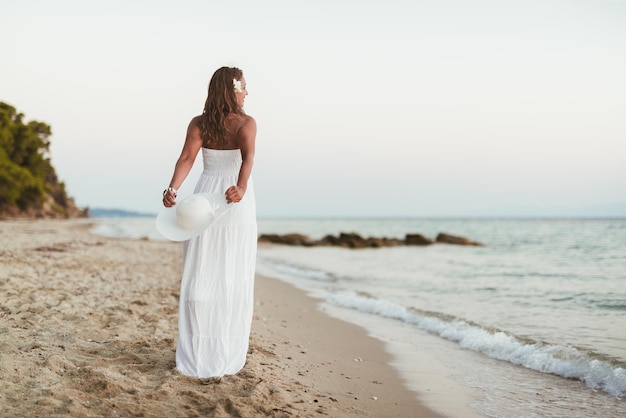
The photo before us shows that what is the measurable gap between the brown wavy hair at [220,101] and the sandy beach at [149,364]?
193 cm

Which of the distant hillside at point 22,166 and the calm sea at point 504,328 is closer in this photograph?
the calm sea at point 504,328

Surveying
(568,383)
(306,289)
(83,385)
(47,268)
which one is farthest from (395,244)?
(83,385)

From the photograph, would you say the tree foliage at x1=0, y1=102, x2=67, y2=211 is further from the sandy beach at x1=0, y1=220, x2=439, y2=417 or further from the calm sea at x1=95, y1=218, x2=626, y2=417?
the sandy beach at x1=0, y1=220, x2=439, y2=417

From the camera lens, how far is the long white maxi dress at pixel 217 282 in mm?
4086

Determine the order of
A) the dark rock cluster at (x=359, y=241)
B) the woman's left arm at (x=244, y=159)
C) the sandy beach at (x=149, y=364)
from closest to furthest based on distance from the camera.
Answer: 1. the sandy beach at (x=149, y=364)
2. the woman's left arm at (x=244, y=159)
3. the dark rock cluster at (x=359, y=241)

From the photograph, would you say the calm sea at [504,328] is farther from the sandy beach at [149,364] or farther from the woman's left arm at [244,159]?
the woman's left arm at [244,159]

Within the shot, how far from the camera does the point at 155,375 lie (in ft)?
13.6

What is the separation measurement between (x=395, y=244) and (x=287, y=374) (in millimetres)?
31765

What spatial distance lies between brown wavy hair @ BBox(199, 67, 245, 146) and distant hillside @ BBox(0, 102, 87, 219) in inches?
1861

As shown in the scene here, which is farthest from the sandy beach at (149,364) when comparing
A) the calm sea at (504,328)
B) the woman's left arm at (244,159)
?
the woman's left arm at (244,159)

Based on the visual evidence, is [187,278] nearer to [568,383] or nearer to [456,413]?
[456,413]

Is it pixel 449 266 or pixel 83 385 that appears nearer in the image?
pixel 83 385

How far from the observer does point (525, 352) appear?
6.50 metres

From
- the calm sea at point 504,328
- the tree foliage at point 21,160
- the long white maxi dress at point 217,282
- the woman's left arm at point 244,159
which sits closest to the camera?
the woman's left arm at point 244,159
